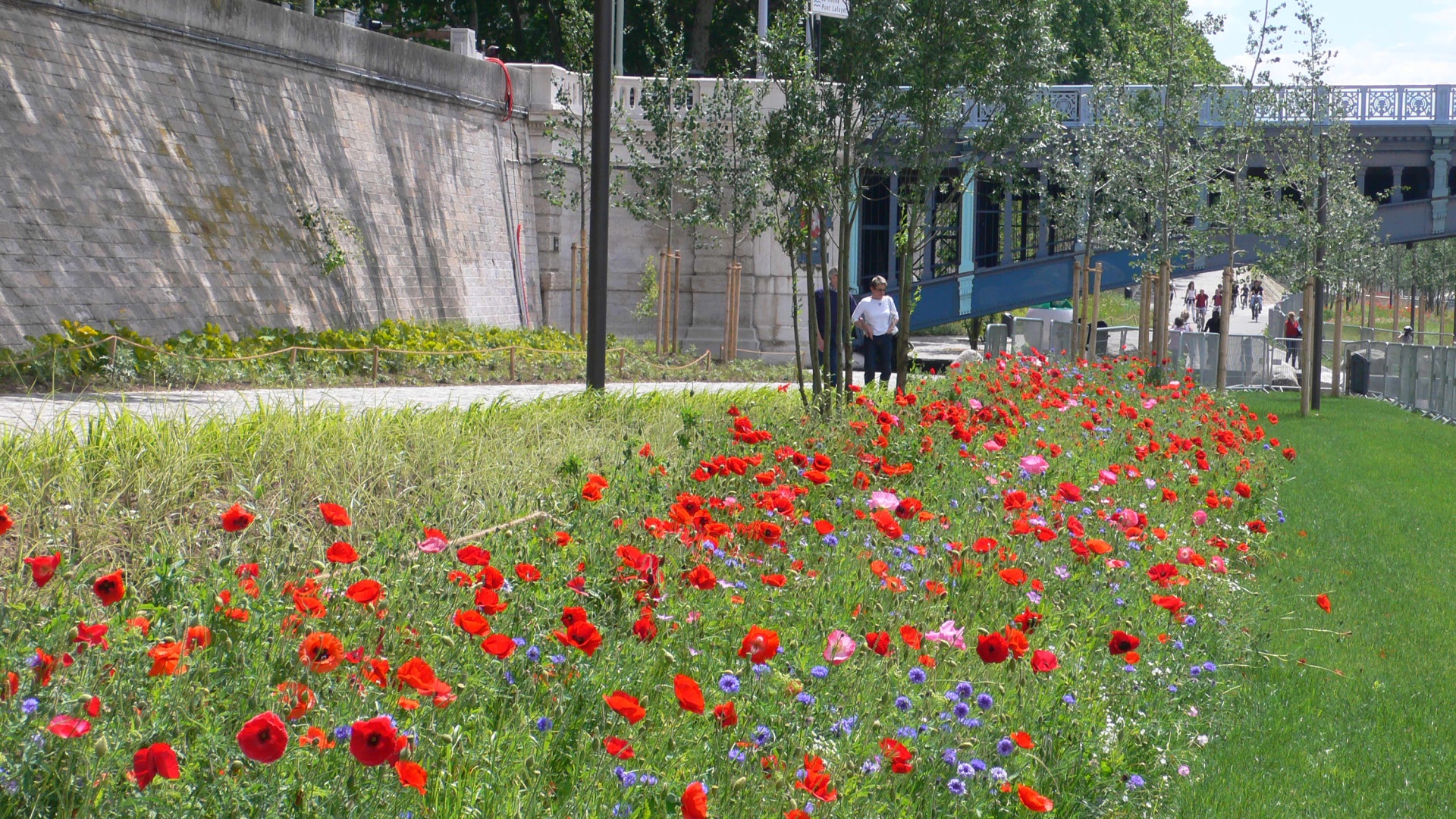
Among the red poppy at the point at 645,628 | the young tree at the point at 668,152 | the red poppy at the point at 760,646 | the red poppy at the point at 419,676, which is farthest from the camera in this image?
the young tree at the point at 668,152

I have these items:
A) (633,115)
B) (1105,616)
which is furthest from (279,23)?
(1105,616)

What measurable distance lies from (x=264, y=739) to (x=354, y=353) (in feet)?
49.9

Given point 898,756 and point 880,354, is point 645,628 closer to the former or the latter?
point 898,756

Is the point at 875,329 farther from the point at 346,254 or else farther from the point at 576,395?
the point at 346,254

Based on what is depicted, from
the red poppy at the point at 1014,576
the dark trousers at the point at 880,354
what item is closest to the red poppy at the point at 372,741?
the red poppy at the point at 1014,576

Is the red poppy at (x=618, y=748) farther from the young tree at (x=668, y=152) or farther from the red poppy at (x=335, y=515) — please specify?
the young tree at (x=668, y=152)

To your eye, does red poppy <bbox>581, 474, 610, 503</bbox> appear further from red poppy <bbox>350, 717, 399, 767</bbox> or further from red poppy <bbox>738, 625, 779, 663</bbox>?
red poppy <bbox>350, 717, 399, 767</bbox>

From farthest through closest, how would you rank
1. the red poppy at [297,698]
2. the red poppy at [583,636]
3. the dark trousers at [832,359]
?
the dark trousers at [832,359], the red poppy at [583,636], the red poppy at [297,698]

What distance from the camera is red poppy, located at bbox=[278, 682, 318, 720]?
288 centimetres

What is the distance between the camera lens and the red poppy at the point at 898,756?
10.0 ft

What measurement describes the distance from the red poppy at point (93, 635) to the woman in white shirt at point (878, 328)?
43.1 feet

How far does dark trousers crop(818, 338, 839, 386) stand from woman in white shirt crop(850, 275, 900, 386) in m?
1.77

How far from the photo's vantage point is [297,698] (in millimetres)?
2961

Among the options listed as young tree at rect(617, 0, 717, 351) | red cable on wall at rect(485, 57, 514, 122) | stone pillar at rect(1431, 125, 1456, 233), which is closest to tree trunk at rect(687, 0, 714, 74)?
young tree at rect(617, 0, 717, 351)
